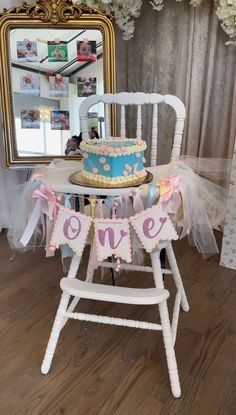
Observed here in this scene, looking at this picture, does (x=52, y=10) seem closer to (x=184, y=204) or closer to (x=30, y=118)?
(x=30, y=118)

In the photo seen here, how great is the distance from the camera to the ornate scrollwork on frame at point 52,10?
6.11 ft

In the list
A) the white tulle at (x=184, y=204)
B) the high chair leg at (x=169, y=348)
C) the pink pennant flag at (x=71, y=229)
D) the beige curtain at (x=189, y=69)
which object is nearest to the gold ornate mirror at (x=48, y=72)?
the beige curtain at (x=189, y=69)

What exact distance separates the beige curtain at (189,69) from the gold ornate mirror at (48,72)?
41 cm

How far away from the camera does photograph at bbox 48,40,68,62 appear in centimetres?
198

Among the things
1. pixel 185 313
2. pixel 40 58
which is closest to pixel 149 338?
pixel 185 313

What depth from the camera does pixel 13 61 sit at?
6.44 feet

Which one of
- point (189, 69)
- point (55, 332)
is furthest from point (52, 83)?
point (55, 332)

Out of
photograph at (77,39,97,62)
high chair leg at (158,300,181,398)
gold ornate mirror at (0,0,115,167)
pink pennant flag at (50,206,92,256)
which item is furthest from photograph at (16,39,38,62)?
high chair leg at (158,300,181,398)

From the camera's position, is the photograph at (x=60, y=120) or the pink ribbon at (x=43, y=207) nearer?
the pink ribbon at (x=43, y=207)

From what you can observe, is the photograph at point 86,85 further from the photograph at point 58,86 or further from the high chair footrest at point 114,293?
the high chair footrest at point 114,293

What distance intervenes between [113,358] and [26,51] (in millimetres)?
1626

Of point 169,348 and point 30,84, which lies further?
point 30,84

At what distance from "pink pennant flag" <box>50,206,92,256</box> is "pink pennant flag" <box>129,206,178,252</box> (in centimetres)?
14

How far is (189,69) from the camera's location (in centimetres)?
217
